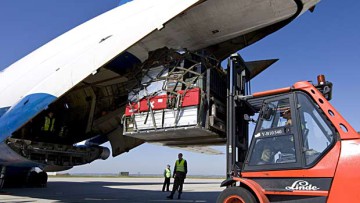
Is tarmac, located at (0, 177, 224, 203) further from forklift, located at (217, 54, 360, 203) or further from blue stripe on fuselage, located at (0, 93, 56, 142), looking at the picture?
forklift, located at (217, 54, 360, 203)

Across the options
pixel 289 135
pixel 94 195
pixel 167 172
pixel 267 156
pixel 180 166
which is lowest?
pixel 94 195

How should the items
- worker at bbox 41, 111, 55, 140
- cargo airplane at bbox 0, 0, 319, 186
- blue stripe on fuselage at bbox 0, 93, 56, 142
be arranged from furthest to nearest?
worker at bbox 41, 111, 55, 140 < blue stripe on fuselage at bbox 0, 93, 56, 142 < cargo airplane at bbox 0, 0, 319, 186

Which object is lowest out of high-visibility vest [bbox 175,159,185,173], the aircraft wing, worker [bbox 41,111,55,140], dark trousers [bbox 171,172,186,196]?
dark trousers [bbox 171,172,186,196]

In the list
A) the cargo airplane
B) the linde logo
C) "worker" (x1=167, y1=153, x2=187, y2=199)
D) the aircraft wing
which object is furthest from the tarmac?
the linde logo

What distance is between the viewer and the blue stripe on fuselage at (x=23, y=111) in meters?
7.80

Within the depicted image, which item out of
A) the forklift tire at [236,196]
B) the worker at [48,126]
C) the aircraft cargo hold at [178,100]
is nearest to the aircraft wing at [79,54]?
the aircraft cargo hold at [178,100]

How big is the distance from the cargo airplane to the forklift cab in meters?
2.02

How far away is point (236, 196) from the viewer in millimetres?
5441

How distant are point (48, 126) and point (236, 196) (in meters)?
7.82

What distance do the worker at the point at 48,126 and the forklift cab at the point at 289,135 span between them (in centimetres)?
774

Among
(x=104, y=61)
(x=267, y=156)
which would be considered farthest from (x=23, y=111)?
(x=267, y=156)

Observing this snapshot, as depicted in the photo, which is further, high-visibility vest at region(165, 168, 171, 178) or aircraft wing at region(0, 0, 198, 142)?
high-visibility vest at region(165, 168, 171, 178)

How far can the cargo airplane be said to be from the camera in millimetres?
7188

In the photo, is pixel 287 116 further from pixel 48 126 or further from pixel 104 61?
pixel 48 126
